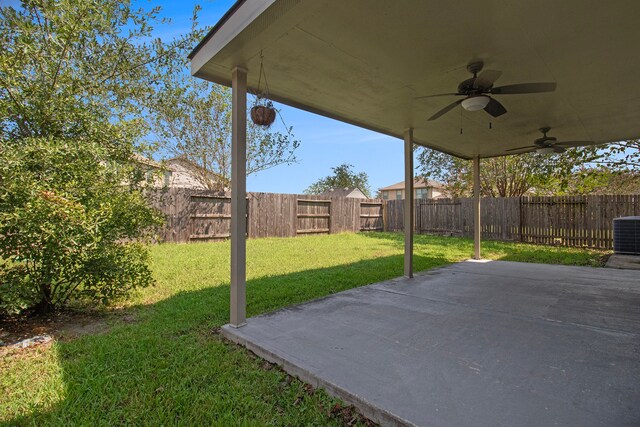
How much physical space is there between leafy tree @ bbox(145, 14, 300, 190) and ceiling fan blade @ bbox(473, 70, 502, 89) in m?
8.16

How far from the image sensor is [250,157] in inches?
470

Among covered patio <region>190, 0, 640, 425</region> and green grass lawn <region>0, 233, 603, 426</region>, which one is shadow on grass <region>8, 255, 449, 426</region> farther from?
covered patio <region>190, 0, 640, 425</region>

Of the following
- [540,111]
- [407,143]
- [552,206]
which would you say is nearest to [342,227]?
[552,206]

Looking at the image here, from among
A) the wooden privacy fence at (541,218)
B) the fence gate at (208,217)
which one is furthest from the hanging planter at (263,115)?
the wooden privacy fence at (541,218)

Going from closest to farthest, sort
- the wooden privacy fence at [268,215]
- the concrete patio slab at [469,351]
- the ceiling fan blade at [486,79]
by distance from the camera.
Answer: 1. the concrete patio slab at [469,351]
2. the ceiling fan blade at [486,79]
3. the wooden privacy fence at [268,215]

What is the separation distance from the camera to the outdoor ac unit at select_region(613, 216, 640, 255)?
6.58 metres

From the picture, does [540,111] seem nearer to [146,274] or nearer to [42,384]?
[146,274]

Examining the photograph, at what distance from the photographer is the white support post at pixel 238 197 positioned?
2.88 metres

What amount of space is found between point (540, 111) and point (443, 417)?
4.31 metres

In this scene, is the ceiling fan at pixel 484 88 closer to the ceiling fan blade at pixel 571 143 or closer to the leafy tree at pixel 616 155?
the ceiling fan blade at pixel 571 143

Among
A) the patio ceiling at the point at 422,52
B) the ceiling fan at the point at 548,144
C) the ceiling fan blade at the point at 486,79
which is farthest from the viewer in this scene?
the ceiling fan at the point at 548,144

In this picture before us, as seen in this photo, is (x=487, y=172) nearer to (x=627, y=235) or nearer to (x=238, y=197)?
(x=627, y=235)

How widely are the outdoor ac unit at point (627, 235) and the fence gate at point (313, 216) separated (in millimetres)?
8169

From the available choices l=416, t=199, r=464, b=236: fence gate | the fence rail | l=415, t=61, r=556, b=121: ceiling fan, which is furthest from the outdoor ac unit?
l=415, t=61, r=556, b=121: ceiling fan
